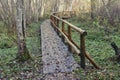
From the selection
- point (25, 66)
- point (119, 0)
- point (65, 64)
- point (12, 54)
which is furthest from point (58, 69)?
point (119, 0)

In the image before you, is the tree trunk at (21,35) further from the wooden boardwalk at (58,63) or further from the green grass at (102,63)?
the green grass at (102,63)

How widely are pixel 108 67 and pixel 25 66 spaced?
258cm

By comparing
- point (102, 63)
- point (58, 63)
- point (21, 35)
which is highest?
point (21, 35)

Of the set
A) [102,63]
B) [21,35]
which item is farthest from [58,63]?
[21,35]

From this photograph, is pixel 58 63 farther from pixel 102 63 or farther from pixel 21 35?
pixel 21 35

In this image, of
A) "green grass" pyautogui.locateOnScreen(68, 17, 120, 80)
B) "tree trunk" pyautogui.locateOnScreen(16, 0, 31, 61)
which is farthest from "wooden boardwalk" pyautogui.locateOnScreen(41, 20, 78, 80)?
"tree trunk" pyautogui.locateOnScreen(16, 0, 31, 61)

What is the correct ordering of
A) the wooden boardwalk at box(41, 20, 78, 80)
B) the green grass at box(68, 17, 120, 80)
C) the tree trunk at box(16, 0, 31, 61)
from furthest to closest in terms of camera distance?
1. the tree trunk at box(16, 0, 31, 61)
2. the wooden boardwalk at box(41, 20, 78, 80)
3. the green grass at box(68, 17, 120, 80)

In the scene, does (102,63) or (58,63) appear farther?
(102,63)

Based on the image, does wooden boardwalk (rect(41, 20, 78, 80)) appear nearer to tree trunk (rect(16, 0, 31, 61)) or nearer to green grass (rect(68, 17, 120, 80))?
green grass (rect(68, 17, 120, 80))

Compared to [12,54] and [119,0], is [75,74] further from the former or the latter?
[119,0]

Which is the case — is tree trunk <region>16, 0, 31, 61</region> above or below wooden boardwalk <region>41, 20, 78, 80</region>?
above

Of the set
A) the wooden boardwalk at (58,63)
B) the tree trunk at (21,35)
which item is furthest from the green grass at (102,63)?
the tree trunk at (21,35)

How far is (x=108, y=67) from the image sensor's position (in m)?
8.98

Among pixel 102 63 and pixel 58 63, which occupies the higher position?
pixel 58 63
